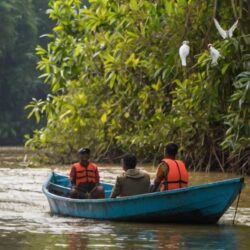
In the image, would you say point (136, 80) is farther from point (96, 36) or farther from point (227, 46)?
point (227, 46)

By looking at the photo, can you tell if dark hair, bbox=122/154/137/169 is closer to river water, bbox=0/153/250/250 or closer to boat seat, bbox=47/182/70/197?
river water, bbox=0/153/250/250

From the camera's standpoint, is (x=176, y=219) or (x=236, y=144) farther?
(x=236, y=144)

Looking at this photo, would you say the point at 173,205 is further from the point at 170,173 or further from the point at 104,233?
the point at 104,233

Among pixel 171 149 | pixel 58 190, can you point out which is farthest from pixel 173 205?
pixel 58 190

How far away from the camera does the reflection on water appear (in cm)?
1056

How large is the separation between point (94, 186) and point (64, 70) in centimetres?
693

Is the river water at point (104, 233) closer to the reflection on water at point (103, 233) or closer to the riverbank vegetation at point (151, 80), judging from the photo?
the reflection on water at point (103, 233)

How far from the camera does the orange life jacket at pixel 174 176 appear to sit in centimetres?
1221

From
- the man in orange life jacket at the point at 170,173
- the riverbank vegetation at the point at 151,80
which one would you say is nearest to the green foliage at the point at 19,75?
the riverbank vegetation at the point at 151,80

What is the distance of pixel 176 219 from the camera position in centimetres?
1235

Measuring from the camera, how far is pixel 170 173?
40.2ft

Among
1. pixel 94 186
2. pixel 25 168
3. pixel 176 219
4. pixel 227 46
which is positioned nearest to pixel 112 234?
pixel 176 219

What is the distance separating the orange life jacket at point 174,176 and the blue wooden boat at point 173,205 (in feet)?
1.05

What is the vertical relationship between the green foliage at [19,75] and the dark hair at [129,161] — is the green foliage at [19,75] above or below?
above
